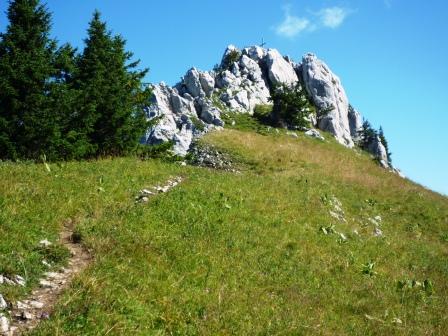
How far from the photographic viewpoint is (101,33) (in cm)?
3186

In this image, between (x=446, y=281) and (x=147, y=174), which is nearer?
(x=446, y=281)

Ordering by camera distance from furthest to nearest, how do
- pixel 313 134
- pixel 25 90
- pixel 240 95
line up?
pixel 240 95 → pixel 313 134 → pixel 25 90

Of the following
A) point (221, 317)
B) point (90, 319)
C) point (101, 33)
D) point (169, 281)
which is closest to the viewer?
point (90, 319)

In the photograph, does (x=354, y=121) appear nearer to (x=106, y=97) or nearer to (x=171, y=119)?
(x=171, y=119)

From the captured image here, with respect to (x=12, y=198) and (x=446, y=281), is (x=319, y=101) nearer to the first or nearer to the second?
(x=446, y=281)

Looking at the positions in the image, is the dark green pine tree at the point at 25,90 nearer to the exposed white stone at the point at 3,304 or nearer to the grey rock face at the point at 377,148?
the exposed white stone at the point at 3,304

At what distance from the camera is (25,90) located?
78.6ft

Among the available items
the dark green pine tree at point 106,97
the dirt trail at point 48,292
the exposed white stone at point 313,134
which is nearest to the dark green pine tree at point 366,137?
the exposed white stone at point 313,134

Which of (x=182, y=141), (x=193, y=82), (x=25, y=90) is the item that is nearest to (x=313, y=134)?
(x=182, y=141)

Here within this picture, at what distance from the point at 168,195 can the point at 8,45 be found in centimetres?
1601

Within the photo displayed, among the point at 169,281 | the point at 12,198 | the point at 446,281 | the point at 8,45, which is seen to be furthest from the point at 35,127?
the point at 446,281

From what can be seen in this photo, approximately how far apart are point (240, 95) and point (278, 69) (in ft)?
54.8

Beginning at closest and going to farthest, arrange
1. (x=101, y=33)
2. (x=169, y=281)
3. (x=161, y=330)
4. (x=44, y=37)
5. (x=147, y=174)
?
(x=161, y=330)
(x=169, y=281)
(x=147, y=174)
(x=44, y=37)
(x=101, y=33)

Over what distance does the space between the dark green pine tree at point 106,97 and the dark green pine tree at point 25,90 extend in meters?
3.04
